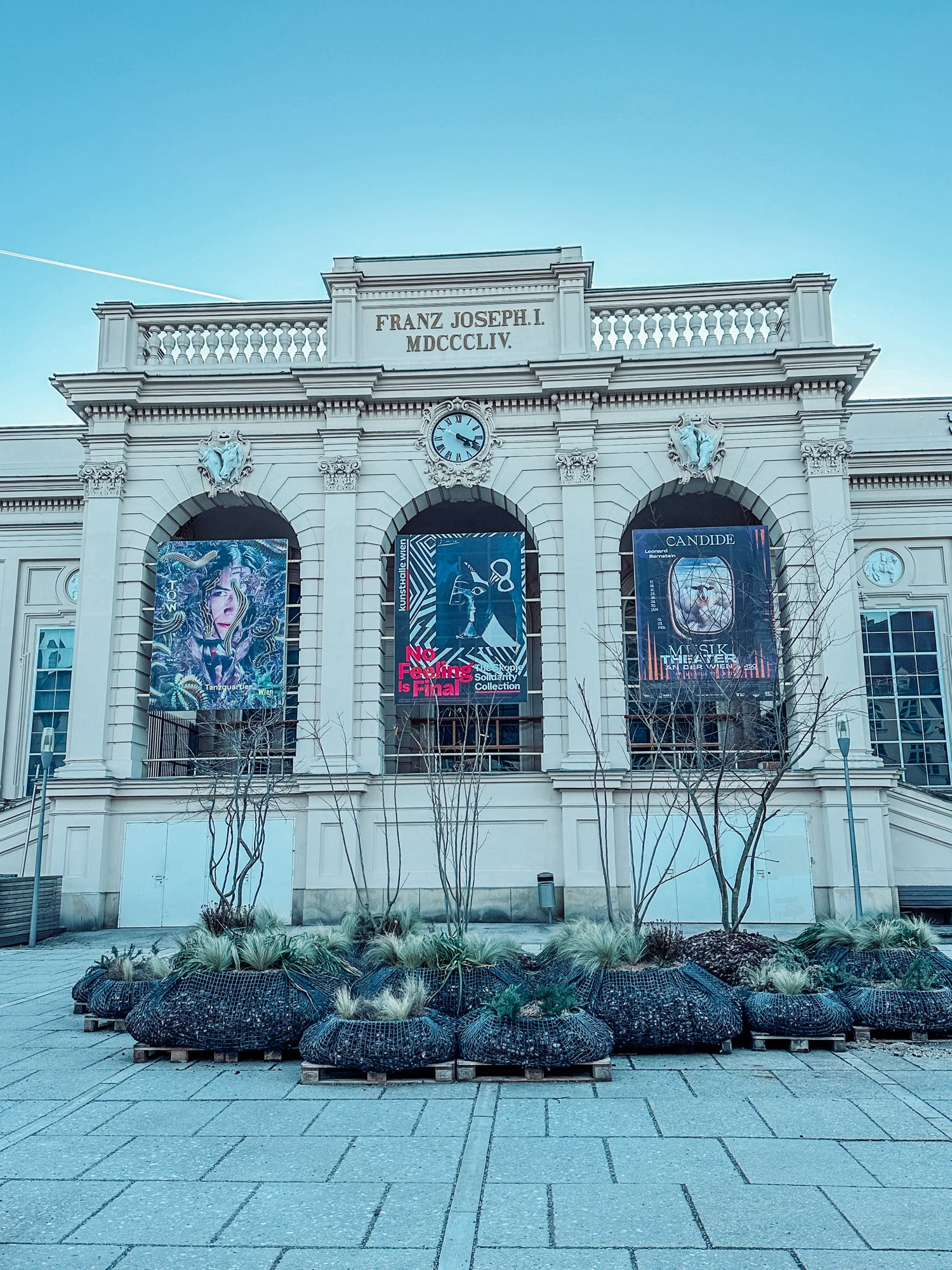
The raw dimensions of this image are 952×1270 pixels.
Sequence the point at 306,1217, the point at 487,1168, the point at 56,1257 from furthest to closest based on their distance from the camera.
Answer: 1. the point at 487,1168
2. the point at 306,1217
3. the point at 56,1257

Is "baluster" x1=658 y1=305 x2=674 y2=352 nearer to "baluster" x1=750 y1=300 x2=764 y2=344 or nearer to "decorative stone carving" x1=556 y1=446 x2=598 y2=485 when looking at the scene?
"baluster" x1=750 y1=300 x2=764 y2=344

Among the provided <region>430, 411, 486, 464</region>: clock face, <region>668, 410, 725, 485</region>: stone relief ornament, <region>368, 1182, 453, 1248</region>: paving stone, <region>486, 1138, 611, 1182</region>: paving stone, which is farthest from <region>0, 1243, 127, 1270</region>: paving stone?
<region>668, 410, 725, 485</region>: stone relief ornament

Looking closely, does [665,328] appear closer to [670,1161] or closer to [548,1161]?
[670,1161]

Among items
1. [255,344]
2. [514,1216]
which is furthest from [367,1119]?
[255,344]

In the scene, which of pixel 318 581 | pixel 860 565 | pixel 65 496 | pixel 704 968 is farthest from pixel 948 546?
pixel 65 496

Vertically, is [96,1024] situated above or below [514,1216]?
below

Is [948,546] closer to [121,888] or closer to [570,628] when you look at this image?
[570,628]

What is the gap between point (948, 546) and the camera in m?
25.5

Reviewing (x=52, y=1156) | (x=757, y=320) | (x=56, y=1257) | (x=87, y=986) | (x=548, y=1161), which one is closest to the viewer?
(x=56, y=1257)

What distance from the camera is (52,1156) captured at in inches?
250

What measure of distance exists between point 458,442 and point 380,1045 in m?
16.6

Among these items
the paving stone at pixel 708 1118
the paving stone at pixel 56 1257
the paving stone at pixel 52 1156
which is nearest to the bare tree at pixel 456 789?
the paving stone at pixel 708 1118

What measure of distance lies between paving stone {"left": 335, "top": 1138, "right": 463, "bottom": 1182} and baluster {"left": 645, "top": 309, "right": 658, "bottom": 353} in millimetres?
Answer: 19461

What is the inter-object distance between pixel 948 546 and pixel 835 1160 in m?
22.3
